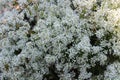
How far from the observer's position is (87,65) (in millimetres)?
3650

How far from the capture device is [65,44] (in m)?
3.64

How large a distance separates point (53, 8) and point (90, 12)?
0.50m

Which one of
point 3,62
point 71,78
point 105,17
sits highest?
point 105,17

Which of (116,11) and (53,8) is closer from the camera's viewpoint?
(116,11)

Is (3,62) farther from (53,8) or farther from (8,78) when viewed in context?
(53,8)

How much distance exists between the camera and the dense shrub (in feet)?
12.0

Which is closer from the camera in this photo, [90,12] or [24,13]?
[90,12]

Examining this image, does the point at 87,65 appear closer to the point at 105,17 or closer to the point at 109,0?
the point at 105,17

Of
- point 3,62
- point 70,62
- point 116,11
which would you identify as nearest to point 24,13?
point 3,62

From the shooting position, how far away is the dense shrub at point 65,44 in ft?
12.0

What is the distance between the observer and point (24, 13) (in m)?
4.12

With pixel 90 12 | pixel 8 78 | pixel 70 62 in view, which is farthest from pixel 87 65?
pixel 8 78

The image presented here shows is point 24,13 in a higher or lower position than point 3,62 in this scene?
higher

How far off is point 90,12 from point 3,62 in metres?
1.29
